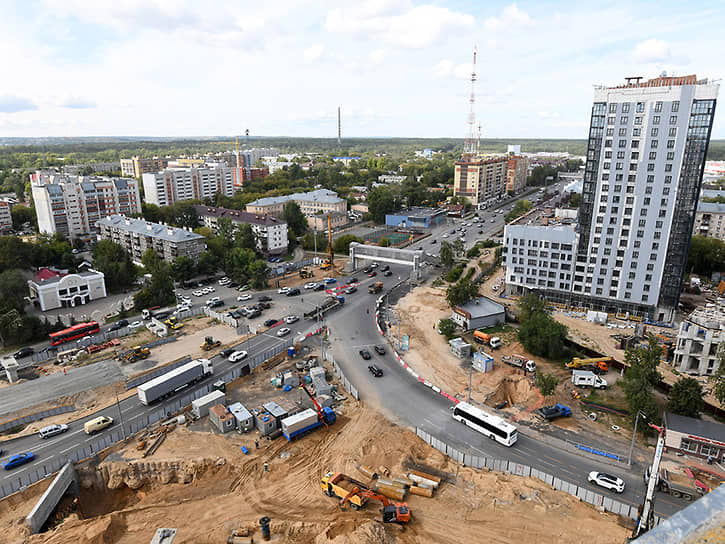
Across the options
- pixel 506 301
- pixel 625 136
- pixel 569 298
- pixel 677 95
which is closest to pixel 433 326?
pixel 506 301

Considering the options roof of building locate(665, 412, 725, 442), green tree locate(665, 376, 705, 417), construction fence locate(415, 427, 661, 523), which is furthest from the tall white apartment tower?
construction fence locate(415, 427, 661, 523)

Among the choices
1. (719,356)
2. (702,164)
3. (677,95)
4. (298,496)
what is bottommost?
(298,496)

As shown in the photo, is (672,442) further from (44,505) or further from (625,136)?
(44,505)

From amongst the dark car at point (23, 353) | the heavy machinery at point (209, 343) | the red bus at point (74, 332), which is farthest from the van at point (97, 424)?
the red bus at point (74, 332)

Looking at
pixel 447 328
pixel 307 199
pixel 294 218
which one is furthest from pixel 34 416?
pixel 307 199

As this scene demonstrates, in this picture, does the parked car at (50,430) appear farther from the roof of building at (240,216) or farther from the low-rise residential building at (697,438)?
the roof of building at (240,216)

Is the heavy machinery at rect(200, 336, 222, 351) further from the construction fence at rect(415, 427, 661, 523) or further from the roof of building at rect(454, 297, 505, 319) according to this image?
the roof of building at rect(454, 297, 505, 319)

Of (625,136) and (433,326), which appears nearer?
(625,136)

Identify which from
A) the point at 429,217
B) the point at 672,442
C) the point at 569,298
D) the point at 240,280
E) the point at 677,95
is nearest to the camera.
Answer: the point at 672,442
